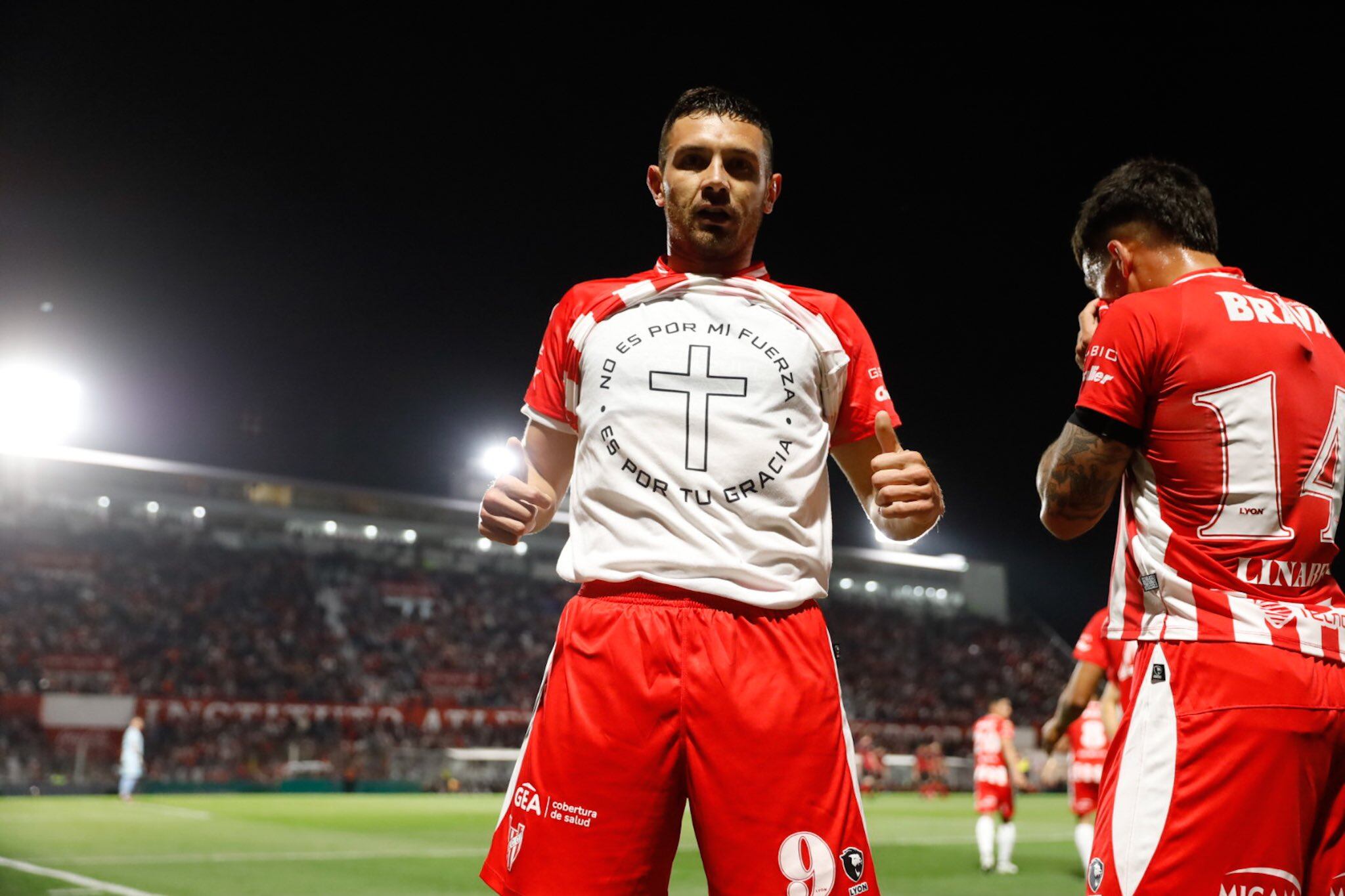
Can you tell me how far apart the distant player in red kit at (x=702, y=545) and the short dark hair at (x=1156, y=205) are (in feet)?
2.67

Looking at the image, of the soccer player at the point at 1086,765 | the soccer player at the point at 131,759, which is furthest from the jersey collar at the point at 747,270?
the soccer player at the point at 131,759

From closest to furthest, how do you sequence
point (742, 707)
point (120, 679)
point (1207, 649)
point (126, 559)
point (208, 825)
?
point (742, 707)
point (1207, 649)
point (208, 825)
point (120, 679)
point (126, 559)

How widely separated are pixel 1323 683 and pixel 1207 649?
26cm

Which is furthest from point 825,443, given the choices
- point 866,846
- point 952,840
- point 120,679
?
point 120,679

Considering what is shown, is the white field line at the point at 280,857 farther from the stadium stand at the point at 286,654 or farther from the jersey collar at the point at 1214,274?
the stadium stand at the point at 286,654

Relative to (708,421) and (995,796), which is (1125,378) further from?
(995,796)

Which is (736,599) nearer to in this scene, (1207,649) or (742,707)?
(742,707)

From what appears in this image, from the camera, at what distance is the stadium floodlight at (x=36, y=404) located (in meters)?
35.2

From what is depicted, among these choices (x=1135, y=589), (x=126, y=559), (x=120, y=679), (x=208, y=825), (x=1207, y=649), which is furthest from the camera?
(x=126, y=559)

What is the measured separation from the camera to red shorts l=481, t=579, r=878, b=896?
8.66 feet

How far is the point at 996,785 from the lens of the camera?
1323 centimetres

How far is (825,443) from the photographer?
10.0 ft

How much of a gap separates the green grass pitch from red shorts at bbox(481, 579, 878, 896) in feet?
0.51

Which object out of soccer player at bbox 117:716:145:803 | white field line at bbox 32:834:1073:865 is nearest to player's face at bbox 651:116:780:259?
white field line at bbox 32:834:1073:865
